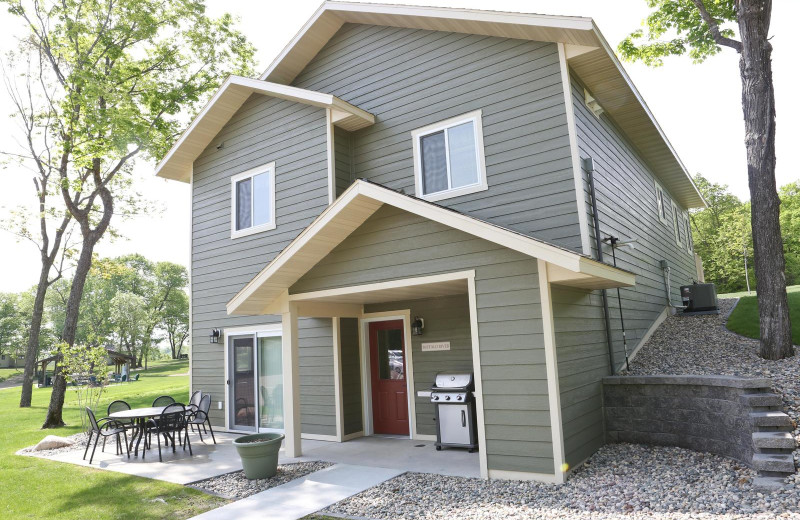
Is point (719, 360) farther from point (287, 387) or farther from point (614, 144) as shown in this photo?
point (287, 387)

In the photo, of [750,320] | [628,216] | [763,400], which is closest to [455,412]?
[763,400]

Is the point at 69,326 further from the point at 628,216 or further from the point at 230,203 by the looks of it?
the point at 628,216

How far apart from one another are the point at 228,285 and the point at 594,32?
8.32 meters

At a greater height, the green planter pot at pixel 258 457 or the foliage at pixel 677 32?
the foliage at pixel 677 32

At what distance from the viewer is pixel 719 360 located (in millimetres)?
8305

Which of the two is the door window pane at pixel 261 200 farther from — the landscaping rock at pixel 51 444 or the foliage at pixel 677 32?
the foliage at pixel 677 32

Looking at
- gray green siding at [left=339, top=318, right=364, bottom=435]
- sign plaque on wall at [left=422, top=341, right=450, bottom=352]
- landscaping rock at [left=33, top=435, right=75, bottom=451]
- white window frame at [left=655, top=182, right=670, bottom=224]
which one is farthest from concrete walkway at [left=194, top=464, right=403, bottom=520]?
white window frame at [left=655, top=182, right=670, bottom=224]

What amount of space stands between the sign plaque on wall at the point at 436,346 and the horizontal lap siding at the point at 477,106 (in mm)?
2258

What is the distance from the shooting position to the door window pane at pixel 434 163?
27.1 ft

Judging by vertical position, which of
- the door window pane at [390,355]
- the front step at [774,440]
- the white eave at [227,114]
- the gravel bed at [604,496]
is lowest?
the gravel bed at [604,496]

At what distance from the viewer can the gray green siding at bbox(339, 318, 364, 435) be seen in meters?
8.88

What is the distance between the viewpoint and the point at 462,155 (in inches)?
319

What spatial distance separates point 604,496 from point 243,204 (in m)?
8.63

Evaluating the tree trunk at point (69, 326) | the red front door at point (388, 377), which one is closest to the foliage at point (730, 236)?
the red front door at point (388, 377)
